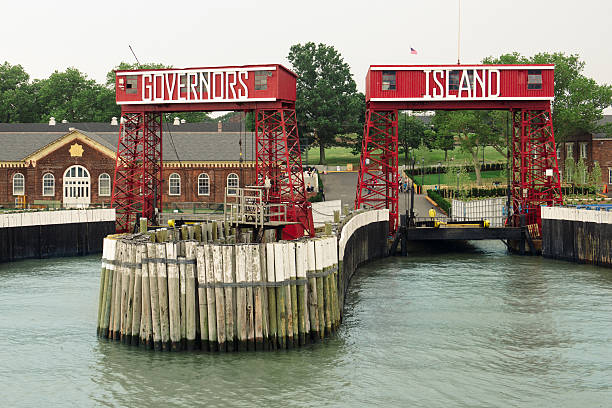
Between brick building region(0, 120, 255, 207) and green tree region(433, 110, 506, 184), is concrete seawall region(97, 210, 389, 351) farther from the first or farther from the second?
green tree region(433, 110, 506, 184)

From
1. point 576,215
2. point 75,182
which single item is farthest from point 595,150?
point 75,182

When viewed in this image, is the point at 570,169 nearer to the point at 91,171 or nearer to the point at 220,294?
the point at 91,171

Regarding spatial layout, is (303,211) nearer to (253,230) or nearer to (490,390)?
(253,230)

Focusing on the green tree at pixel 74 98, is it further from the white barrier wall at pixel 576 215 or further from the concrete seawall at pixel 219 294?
the concrete seawall at pixel 219 294

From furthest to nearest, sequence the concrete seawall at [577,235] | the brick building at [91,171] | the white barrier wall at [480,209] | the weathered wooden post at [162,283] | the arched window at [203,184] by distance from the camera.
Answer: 1. the arched window at [203,184]
2. the brick building at [91,171]
3. the white barrier wall at [480,209]
4. the concrete seawall at [577,235]
5. the weathered wooden post at [162,283]

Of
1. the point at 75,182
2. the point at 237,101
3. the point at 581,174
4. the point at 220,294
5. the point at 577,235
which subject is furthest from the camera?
the point at 581,174

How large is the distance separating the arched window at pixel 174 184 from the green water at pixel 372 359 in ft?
113

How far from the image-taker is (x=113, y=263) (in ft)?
82.9

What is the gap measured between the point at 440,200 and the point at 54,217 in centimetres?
3126

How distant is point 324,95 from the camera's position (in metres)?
97.0

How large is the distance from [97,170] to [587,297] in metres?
47.2

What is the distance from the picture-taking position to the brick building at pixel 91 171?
6900 cm

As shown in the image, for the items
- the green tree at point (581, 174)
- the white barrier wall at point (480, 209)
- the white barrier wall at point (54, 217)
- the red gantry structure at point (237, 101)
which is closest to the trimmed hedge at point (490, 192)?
the green tree at point (581, 174)

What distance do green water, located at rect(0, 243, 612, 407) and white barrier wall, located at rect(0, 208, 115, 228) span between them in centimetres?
1006
